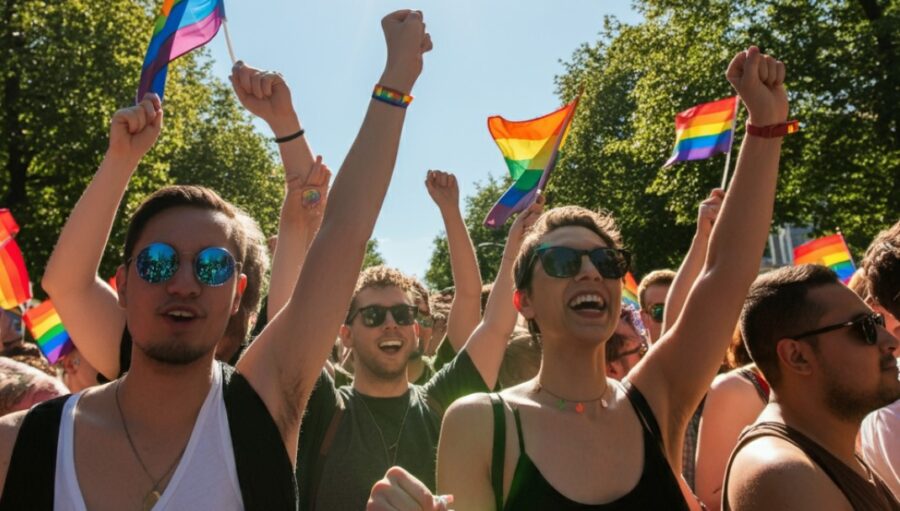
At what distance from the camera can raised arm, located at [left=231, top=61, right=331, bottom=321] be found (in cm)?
266

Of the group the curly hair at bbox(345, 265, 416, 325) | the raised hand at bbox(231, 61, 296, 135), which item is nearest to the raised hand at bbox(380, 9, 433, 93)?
the raised hand at bbox(231, 61, 296, 135)

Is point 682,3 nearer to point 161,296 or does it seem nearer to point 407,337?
point 407,337

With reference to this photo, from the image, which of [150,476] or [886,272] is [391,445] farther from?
[886,272]

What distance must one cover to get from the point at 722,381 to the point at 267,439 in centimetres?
236

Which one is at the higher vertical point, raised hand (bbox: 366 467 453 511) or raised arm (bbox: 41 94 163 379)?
raised arm (bbox: 41 94 163 379)

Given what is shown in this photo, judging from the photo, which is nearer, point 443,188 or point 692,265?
point 692,265

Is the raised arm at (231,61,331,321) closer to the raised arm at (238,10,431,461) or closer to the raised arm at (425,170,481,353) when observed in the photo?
the raised arm at (238,10,431,461)

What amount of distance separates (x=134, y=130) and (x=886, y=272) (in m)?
2.90

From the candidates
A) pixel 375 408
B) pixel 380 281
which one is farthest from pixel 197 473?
pixel 380 281

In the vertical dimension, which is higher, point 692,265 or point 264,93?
point 264,93

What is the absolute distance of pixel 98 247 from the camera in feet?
8.80

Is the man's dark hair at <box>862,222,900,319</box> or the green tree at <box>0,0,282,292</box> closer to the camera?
the man's dark hair at <box>862,222,900,319</box>

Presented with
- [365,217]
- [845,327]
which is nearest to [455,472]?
[365,217]

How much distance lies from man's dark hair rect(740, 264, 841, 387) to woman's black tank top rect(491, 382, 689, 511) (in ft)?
2.13
